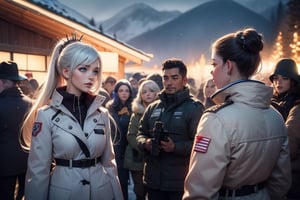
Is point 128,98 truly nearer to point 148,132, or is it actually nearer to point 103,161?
point 148,132

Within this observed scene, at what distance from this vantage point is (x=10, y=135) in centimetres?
468

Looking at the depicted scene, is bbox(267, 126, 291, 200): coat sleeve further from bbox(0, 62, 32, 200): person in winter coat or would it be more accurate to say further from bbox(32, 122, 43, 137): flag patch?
bbox(0, 62, 32, 200): person in winter coat

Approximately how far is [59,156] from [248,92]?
1.54 meters

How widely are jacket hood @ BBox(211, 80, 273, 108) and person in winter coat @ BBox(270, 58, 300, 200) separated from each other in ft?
5.64

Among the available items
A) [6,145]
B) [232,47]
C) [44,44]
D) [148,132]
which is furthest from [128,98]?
[44,44]

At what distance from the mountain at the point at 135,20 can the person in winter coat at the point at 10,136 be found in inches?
3451

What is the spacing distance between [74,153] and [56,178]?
0.25 meters

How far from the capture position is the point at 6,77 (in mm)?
4828

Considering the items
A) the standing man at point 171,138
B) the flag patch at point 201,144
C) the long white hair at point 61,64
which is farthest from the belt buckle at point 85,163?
the standing man at point 171,138

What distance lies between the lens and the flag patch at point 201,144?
7.13ft

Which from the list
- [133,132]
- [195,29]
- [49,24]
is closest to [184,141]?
[133,132]

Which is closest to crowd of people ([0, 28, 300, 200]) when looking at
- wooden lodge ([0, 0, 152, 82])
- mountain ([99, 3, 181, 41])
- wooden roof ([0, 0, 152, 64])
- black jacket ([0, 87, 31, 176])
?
black jacket ([0, 87, 31, 176])

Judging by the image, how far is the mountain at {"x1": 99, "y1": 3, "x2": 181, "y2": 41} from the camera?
9725 cm

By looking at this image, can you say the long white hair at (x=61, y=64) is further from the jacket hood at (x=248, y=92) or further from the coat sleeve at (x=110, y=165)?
the jacket hood at (x=248, y=92)
